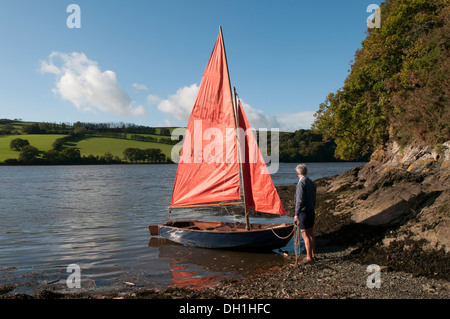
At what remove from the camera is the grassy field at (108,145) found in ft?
384

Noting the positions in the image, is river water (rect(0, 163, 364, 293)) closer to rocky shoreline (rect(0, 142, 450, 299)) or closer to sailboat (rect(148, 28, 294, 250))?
sailboat (rect(148, 28, 294, 250))

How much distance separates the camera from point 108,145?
121500mm

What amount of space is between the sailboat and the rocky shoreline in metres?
1.95

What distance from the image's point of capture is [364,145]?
30.3 meters

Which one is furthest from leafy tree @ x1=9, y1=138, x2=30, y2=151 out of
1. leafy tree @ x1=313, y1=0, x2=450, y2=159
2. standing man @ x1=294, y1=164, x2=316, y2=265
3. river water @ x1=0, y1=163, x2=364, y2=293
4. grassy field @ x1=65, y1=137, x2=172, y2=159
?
standing man @ x1=294, y1=164, x2=316, y2=265

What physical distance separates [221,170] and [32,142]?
11986cm

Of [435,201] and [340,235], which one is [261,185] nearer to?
[340,235]

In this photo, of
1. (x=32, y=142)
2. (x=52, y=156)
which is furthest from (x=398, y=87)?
(x=32, y=142)

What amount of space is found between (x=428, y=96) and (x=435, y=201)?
9408mm

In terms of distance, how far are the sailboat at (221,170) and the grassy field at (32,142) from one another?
111m

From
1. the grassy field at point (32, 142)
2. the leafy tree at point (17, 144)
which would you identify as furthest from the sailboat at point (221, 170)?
the leafy tree at point (17, 144)

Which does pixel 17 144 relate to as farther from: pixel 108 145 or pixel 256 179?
pixel 256 179
